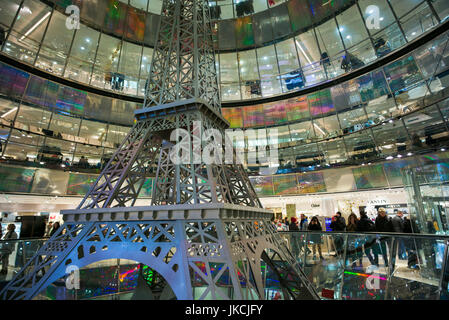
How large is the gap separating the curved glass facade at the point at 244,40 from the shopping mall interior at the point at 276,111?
0.07m

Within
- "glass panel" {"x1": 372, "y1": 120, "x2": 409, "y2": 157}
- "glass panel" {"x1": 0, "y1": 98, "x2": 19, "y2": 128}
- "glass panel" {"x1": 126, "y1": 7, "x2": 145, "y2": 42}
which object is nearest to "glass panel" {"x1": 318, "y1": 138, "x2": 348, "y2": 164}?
"glass panel" {"x1": 372, "y1": 120, "x2": 409, "y2": 157}

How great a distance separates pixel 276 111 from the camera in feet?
55.5

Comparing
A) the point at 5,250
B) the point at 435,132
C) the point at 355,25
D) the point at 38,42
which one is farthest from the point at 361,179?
the point at 38,42

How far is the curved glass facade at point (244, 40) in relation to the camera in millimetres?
12789

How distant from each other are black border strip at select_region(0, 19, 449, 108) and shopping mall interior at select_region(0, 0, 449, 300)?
74mm

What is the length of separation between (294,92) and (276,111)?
5.76 feet

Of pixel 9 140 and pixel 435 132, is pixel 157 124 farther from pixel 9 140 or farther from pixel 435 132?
pixel 435 132

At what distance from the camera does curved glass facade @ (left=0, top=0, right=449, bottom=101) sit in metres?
12.8

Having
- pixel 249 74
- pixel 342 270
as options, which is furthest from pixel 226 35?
pixel 342 270

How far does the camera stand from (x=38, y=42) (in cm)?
1336

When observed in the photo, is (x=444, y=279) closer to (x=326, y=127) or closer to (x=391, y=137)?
(x=391, y=137)

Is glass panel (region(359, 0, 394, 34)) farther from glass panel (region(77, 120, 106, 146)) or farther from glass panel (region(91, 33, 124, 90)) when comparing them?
glass panel (region(77, 120, 106, 146))

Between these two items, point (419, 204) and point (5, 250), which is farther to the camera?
point (419, 204)
